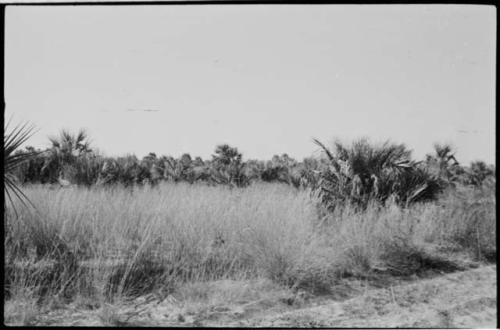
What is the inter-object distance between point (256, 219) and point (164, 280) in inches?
57.9

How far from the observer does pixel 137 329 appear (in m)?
2.85

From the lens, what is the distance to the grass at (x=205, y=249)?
11.0ft

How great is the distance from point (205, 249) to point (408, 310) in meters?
2.18

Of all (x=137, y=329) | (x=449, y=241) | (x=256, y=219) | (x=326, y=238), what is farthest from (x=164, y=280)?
(x=449, y=241)

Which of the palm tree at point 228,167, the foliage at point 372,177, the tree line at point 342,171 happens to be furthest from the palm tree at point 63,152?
the foliage at point 372,177

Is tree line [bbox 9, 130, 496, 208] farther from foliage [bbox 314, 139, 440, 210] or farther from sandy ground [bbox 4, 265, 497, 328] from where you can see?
Answer: sandy ground [bbox 4, 265, 497, 328]

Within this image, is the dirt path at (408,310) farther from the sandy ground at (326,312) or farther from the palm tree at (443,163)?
the palm tree at (443,163)

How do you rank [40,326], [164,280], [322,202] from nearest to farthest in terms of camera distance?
[40,326] < [164,280] < [322,202]

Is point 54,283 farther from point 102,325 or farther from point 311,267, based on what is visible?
point 311,267

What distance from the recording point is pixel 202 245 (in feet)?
13.5

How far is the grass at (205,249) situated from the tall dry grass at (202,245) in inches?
0.5

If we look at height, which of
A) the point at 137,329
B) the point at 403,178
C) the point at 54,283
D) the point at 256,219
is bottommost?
the point at 137,329

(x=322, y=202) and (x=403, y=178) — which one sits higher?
(x=403, y=178)

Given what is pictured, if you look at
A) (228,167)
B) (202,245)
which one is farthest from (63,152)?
(202,245)
